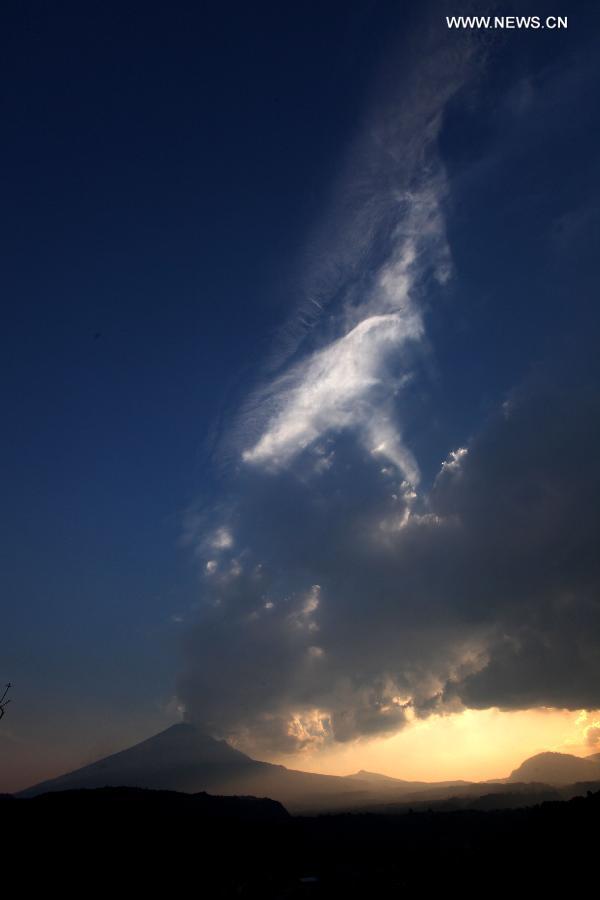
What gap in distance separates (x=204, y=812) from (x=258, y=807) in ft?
105

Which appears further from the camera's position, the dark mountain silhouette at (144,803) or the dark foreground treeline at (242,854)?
the dark mountain silhouette at (144,803)

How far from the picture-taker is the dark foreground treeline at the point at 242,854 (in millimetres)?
52906

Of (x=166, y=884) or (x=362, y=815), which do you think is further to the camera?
(x=362, y=815)

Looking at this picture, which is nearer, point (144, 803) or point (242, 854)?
point (242, 854)

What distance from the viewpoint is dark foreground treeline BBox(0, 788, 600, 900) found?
5291cm

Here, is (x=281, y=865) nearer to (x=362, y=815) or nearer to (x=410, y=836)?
(x=410, y=836)

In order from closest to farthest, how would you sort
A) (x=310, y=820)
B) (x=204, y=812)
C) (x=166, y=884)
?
(x=166, y=884) < (x=204, y=812) < (x=310, y=820)

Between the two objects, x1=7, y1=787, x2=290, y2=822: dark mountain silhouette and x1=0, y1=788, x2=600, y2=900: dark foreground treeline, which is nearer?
x1=0, y1=788, x2=600, y2=900: dark foreground treeline

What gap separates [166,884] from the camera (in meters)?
61.0

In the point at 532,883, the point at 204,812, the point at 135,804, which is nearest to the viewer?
the point at 532,883

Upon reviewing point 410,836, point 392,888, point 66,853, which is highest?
point 66,853

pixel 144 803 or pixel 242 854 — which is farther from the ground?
pixel 144 803

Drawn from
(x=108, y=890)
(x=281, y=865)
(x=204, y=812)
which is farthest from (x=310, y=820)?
(x=108, y=890)

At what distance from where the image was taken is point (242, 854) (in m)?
79.2
